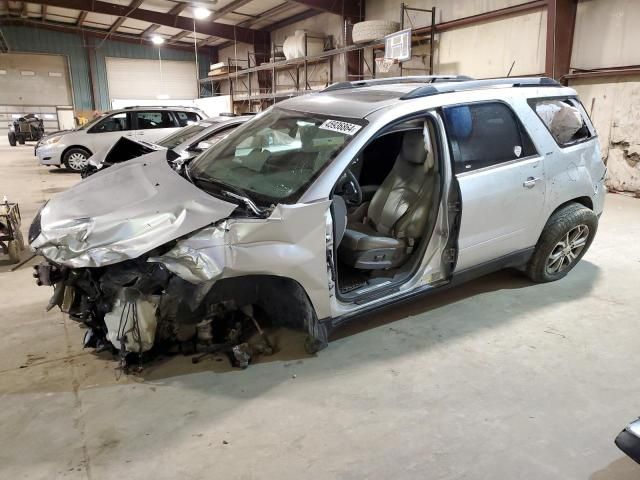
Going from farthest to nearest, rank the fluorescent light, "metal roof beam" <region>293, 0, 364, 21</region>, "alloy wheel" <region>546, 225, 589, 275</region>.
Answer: the fluorescent light < "metal roof beam" <region>293, 0, 364, 21</region> < "alloy wheel" <region>546, 225, 589, 275</region>

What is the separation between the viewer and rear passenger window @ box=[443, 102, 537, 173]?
9.54 feet

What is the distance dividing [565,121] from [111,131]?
9.62m

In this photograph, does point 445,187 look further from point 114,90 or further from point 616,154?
point 114,90

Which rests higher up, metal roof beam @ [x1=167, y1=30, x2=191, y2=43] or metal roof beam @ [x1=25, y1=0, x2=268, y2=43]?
metal roof beam @ [x1=167, y1=30, x2=191, y2=43]

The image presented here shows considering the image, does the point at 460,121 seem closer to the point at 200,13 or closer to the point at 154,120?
the point at 154,120

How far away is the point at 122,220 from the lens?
2326mm

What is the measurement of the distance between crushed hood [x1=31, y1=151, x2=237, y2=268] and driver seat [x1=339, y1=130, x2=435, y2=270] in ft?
3.12

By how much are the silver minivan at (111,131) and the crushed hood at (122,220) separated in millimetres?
7986

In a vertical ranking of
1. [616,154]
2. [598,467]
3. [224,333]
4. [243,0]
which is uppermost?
[243,0]

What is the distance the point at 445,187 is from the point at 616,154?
266 inches

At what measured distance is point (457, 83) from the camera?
121 inches

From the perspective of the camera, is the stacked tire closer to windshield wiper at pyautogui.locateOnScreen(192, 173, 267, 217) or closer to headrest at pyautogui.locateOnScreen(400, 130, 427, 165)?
headrest at pyautogui.locateOnScreen(400, 130, 427, 165)

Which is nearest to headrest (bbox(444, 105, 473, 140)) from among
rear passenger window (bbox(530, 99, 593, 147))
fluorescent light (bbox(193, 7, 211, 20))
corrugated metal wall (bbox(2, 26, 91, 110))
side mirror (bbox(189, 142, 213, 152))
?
rear passenger window (bbox(530, 99, 593, 147))

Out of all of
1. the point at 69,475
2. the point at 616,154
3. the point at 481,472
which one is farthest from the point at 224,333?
the point at 616,154
